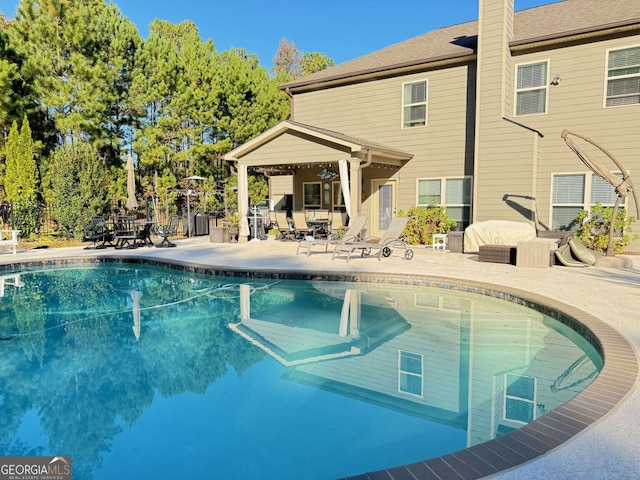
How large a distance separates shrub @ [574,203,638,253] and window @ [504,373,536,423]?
7.58 m

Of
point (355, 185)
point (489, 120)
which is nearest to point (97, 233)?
point (355, 185)

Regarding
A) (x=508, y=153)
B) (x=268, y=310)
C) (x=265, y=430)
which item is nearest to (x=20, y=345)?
(x=268, y=310)

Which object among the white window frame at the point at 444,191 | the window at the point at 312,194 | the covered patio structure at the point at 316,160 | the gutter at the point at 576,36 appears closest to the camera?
the gutter at the point at 576,36

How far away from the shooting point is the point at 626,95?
1079cm

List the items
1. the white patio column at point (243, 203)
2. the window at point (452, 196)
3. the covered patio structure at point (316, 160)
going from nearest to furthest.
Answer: the covered patio structure at point (316, 160), the window at point (452, 196), the white patio column at point (243, 203)

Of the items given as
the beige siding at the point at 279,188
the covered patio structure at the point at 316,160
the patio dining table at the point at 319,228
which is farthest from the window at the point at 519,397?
the beige siding at the point at 279,188

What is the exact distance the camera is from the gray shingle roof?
→ 36.8ft

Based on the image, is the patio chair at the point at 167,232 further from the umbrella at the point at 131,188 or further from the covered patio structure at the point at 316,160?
the covered patio structure at the point at 316,160

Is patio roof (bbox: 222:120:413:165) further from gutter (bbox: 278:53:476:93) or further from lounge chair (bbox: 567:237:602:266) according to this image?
lounge chair (bbox: 567:237:602:266)

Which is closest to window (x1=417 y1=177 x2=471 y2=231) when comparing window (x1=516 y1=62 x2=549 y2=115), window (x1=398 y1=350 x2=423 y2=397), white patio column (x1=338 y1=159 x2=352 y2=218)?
window (x1=516 y1=62 x2=549 y2=115)

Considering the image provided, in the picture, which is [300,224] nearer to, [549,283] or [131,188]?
[131,188]

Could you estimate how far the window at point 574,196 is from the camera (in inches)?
434

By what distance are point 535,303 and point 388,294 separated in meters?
2.43

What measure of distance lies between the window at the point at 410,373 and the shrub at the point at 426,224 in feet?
27.1
